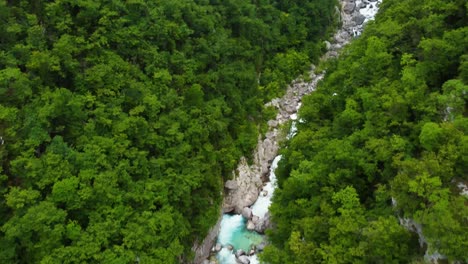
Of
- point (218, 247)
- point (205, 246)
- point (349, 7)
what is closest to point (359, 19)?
point (349, 7)

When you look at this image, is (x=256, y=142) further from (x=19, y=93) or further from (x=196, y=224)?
(x=19, y=93)

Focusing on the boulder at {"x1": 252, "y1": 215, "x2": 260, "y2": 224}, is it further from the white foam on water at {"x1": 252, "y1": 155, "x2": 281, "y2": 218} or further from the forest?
the forest

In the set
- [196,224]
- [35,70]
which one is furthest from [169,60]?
[196,224]

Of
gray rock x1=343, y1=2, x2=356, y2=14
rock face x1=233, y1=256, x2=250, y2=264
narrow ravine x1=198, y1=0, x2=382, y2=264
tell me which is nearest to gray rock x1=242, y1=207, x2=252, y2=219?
narrow ravine x1=198, y1=0, x2=382, y2=264

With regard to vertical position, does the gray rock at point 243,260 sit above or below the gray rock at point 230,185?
below

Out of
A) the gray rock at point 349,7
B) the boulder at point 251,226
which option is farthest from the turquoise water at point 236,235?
the gray rock at point 349,7

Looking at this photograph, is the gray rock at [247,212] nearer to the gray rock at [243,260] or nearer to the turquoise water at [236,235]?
the turquoise water at [236,235]
